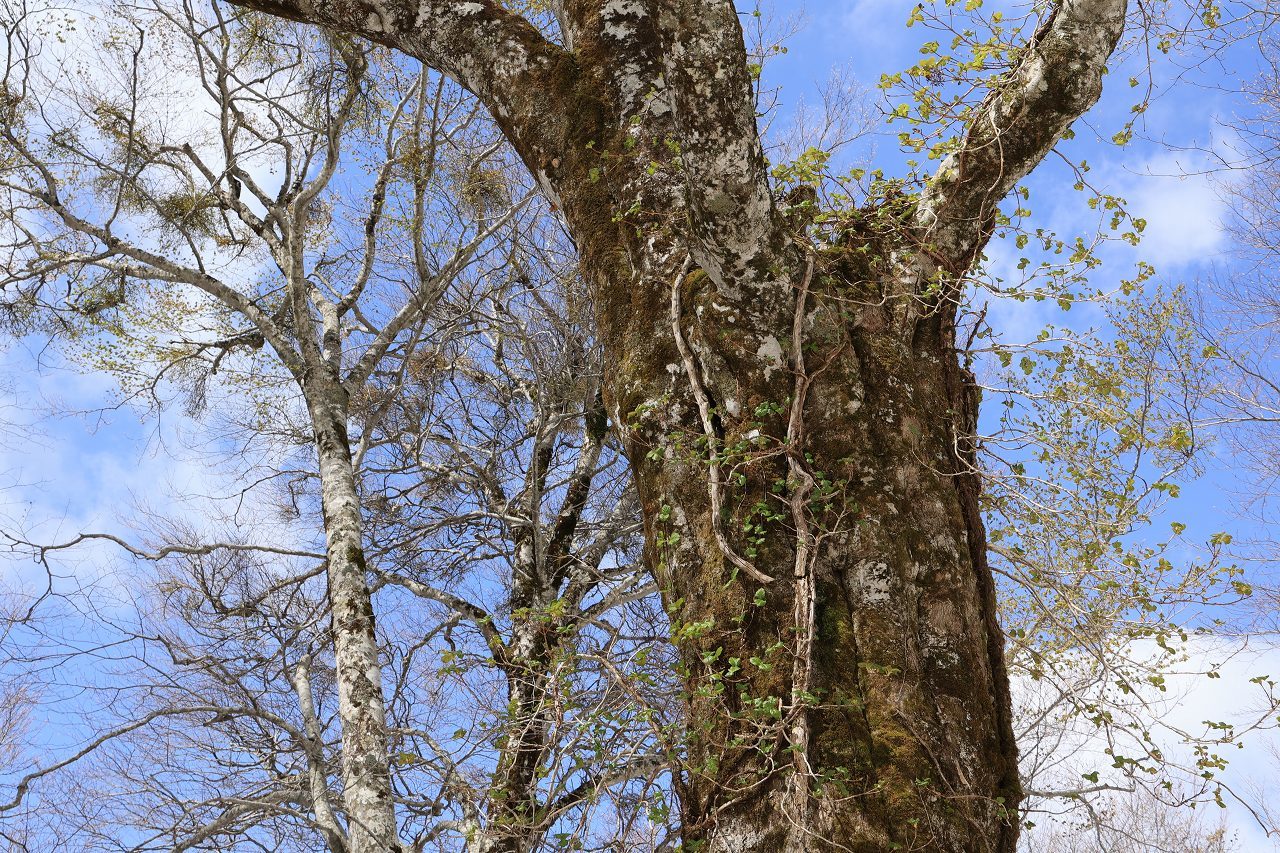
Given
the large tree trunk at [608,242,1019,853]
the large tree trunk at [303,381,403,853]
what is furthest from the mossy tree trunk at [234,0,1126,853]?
the large tree trunk at [303,381,403,853]

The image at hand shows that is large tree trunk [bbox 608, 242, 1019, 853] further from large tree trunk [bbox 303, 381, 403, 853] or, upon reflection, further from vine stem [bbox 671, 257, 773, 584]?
large tree trunk [bbox 303, 381, 403, 853]

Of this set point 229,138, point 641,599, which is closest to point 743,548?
point 641,599

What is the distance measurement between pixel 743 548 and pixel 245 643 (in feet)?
21.5

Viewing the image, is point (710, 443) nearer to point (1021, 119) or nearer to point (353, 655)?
point (1021, 119)

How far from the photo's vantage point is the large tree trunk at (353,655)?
582 centimetres

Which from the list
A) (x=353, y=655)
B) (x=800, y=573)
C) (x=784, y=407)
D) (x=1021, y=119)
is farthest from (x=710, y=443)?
(x=353, y=655)

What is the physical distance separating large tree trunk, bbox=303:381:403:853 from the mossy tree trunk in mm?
3403

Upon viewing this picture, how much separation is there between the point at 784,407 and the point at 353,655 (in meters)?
4.10

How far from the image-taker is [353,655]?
6305 millimetres

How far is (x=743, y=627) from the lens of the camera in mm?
2992

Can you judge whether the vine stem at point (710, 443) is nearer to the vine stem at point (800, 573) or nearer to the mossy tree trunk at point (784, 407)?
the mossy tree trunk at point (784, 407)

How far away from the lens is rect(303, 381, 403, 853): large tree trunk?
5824mm

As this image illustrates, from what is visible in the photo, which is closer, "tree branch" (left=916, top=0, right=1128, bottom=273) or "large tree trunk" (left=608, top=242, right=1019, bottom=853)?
"large tree trunk" (left=608, top=242, right=1019, bottom=853)

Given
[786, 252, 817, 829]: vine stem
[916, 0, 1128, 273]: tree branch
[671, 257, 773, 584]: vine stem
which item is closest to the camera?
[786, 252, 817, 829]: vine stem
